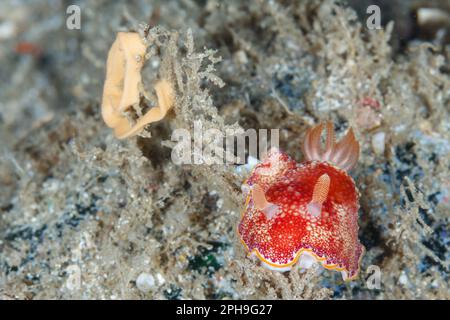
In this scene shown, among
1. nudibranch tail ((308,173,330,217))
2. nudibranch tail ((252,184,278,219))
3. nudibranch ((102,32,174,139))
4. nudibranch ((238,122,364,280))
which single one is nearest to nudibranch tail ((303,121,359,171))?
nudibranch ((238,122,364,280))

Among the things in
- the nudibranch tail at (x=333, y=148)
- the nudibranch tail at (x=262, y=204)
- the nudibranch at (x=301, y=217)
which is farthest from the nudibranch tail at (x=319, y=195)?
the nudibranch tail at (x=333, y=148)

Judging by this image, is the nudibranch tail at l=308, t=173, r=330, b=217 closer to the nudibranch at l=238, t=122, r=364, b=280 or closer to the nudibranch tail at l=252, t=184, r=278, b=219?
the nudibranch at l=238, t=122, r=364, b=280

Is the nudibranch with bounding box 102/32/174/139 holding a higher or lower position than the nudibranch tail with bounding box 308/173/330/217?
higher

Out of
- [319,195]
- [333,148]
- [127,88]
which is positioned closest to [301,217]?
[319,195]

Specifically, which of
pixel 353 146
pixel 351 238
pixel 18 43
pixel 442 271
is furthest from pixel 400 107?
pixel 18 43

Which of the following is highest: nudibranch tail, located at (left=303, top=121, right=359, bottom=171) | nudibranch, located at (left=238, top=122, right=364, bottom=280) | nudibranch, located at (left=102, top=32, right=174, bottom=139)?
nudibranch, located at (left=102, top=32, right=174, bottom=139)

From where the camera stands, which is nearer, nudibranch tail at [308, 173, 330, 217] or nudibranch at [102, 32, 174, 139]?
nudibranch tail at [308, 173, 330, 217]

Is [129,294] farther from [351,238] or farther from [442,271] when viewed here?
[442,271]
